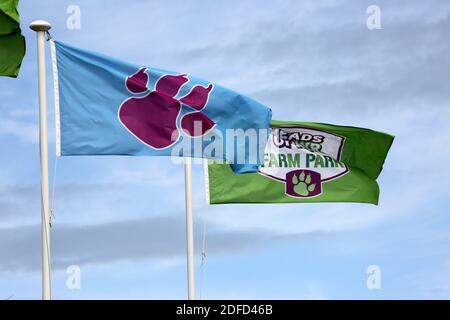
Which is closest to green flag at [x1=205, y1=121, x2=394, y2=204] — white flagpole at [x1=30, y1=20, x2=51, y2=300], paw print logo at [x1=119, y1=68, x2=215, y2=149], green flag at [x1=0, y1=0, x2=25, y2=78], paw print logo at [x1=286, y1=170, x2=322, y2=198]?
paw print logo at [x1=286, y1=170, x2=322, y2=198]

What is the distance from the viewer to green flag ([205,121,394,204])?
31.3 meters

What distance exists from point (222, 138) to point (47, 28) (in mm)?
4739

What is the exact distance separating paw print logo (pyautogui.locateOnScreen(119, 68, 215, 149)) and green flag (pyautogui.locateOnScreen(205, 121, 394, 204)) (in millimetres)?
6958

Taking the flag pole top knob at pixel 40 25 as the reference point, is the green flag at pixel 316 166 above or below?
below

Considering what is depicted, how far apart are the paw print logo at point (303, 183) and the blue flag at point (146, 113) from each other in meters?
7.01

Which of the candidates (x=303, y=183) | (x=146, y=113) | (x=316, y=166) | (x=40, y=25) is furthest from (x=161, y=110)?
(x=316, y=166)

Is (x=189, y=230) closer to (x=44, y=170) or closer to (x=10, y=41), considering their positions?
(x=44, y=170)

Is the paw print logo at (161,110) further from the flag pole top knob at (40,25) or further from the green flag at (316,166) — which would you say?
the green flag at (316,166)

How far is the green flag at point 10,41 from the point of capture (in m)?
22.1

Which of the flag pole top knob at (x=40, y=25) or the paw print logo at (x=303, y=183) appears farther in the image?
the paw print logo at (x=303, y=183)

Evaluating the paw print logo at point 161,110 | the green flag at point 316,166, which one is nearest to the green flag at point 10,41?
the paw print logo at point 161,110

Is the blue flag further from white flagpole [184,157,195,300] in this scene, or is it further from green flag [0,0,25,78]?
white flagpole [184,157,195,300]
